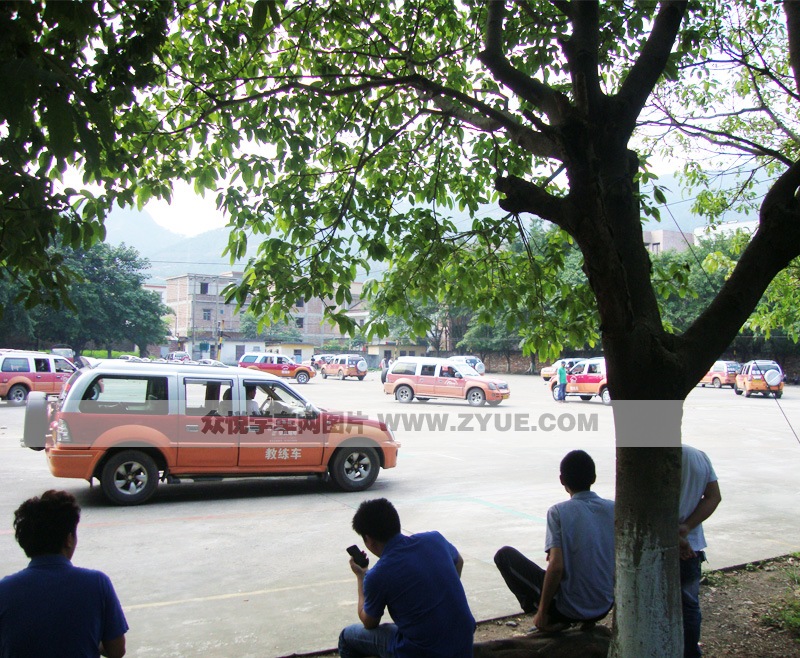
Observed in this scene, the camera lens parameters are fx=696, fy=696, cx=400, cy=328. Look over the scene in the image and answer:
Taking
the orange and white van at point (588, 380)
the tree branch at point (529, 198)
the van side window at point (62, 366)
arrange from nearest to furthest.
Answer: the tree branch at point (529, 198) → the van side window at point (62, 366) → the orange and white van at point (588, 380)

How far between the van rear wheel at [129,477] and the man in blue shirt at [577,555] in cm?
637

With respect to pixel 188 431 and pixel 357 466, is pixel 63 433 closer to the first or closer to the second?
pixel 188 431

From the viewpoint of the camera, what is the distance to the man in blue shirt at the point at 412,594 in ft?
11.0

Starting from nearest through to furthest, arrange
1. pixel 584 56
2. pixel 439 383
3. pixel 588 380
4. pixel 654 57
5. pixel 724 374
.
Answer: pixel 584 56 < pixel 654 57 < pixel 439 383 < pixel 588 380 < pixel 724 374

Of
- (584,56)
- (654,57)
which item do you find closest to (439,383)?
(654,57)

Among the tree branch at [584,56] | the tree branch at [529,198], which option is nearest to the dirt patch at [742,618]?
the tree branch at [529,198]

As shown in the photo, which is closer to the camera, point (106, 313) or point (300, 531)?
point (300, 531)

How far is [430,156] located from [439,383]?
21000 mm

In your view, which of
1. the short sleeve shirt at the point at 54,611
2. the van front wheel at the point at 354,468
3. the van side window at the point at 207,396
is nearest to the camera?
the short sleeve shirt at the point at 54,611

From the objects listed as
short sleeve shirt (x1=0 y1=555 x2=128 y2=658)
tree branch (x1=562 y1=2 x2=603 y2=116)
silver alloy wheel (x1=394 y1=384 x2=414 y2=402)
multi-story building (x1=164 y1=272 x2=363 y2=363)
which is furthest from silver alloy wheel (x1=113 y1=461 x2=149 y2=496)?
multi-story building (x1=164 y1=272 x2=363 y2=363)

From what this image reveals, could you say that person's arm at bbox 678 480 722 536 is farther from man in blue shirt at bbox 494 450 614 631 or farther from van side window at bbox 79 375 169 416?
van side window at bbox 79 375 169 416

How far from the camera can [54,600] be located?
2.75 meters

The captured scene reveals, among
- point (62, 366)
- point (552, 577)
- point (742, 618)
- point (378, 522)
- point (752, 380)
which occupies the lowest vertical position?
point (742, 618)

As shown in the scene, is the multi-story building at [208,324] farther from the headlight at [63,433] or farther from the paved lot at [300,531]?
the headlight at [63,433]
